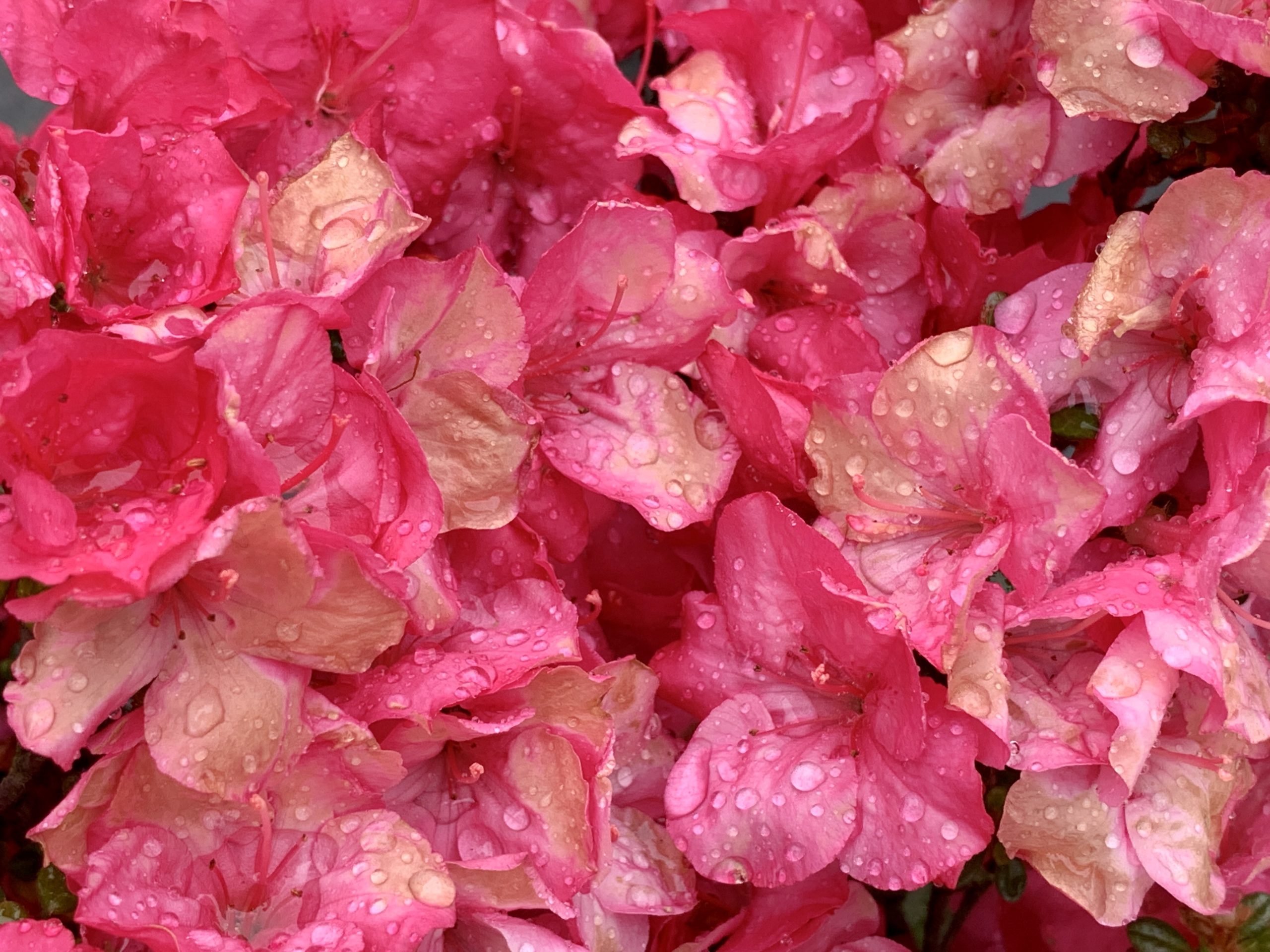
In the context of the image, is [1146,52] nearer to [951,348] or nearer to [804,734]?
[951,348]

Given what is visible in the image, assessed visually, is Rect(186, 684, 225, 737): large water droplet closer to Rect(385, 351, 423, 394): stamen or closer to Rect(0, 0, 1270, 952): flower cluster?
Rect(0, 0, 1270, 952): flower cluster

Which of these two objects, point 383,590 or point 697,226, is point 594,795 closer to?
point 383,590

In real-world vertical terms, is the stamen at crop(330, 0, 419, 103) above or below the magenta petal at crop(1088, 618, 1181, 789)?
above

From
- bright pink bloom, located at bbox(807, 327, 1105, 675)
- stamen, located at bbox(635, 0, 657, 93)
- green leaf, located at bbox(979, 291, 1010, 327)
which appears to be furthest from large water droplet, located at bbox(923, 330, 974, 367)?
stamen, located at bbox(635, 0, 657, 93)

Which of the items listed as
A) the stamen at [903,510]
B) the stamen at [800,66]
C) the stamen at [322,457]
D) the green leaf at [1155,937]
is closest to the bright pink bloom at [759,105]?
the stamen at [800,66]

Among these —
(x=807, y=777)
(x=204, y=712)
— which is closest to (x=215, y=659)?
(x=204, y=712)

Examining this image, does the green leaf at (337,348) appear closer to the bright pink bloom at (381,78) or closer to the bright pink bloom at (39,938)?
the bright pink bloom at (381,78)
